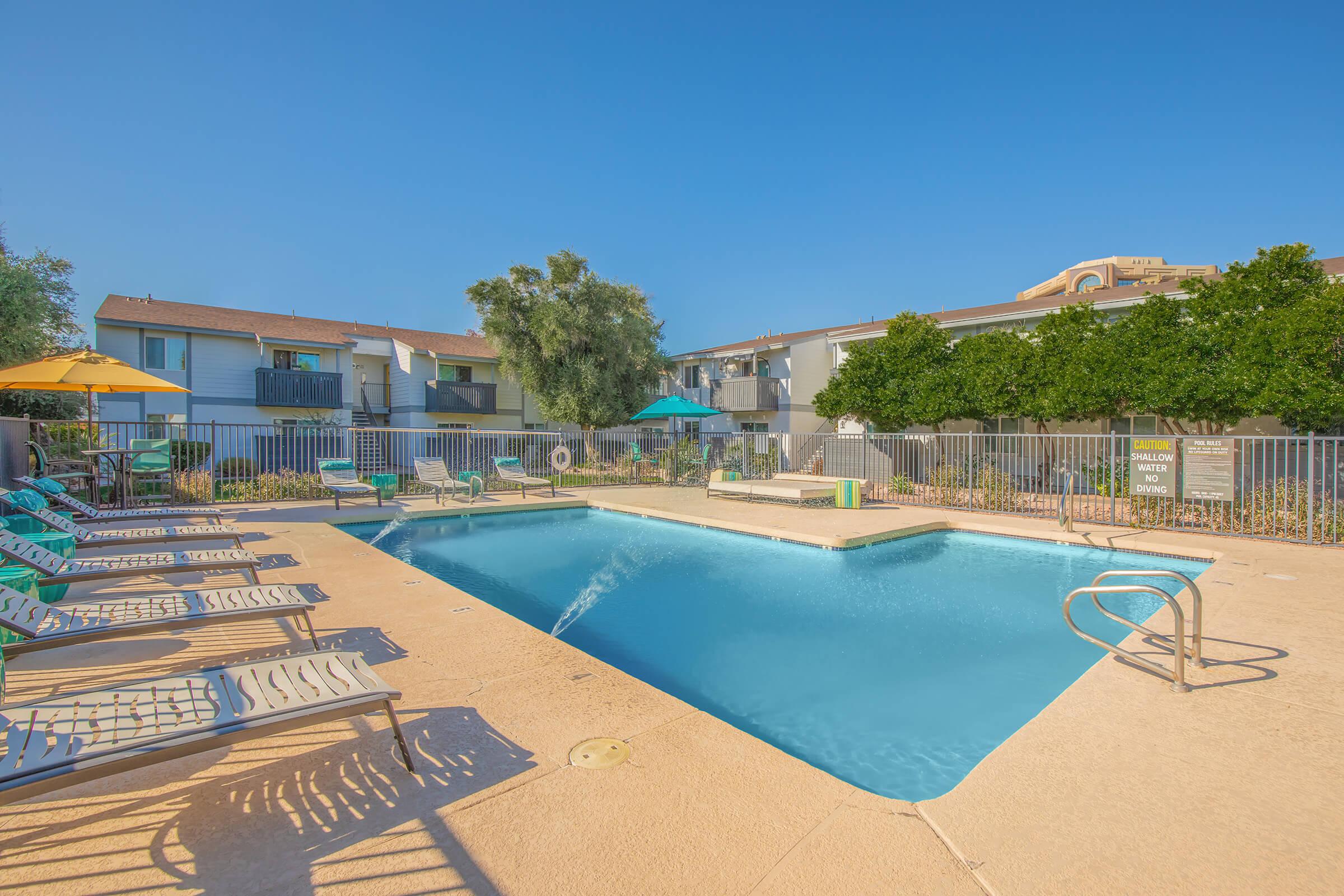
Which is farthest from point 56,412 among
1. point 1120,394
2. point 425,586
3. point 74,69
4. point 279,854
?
point 1120,394

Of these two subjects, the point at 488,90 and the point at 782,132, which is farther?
the point at 782,132

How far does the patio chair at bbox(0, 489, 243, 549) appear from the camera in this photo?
Result: 538cm

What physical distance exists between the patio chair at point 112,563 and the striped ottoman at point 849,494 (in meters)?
10.6

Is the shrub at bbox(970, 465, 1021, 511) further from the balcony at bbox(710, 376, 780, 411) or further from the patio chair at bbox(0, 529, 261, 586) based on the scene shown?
the balcony at bbox(710, 376, 780, 411)

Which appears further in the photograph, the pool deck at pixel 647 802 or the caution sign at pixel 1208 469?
the caution sign at pixel 1208 469

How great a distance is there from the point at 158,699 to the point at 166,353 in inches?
960

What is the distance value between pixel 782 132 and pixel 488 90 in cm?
1108

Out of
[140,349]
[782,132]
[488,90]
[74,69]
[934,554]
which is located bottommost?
[934,554]

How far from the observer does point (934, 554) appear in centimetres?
908

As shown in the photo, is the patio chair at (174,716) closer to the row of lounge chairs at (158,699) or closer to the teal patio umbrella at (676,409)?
the row of lounge chairs at (158,699)

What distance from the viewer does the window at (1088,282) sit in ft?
95.5

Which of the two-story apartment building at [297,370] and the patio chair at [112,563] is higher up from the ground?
the two-story apartment building at [297,370]

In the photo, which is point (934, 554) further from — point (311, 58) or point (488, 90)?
point (488, 90)

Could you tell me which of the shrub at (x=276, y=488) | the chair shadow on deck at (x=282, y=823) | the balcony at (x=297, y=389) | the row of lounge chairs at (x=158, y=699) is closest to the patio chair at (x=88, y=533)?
the row of lounge chairs at (x=158, y=699)
